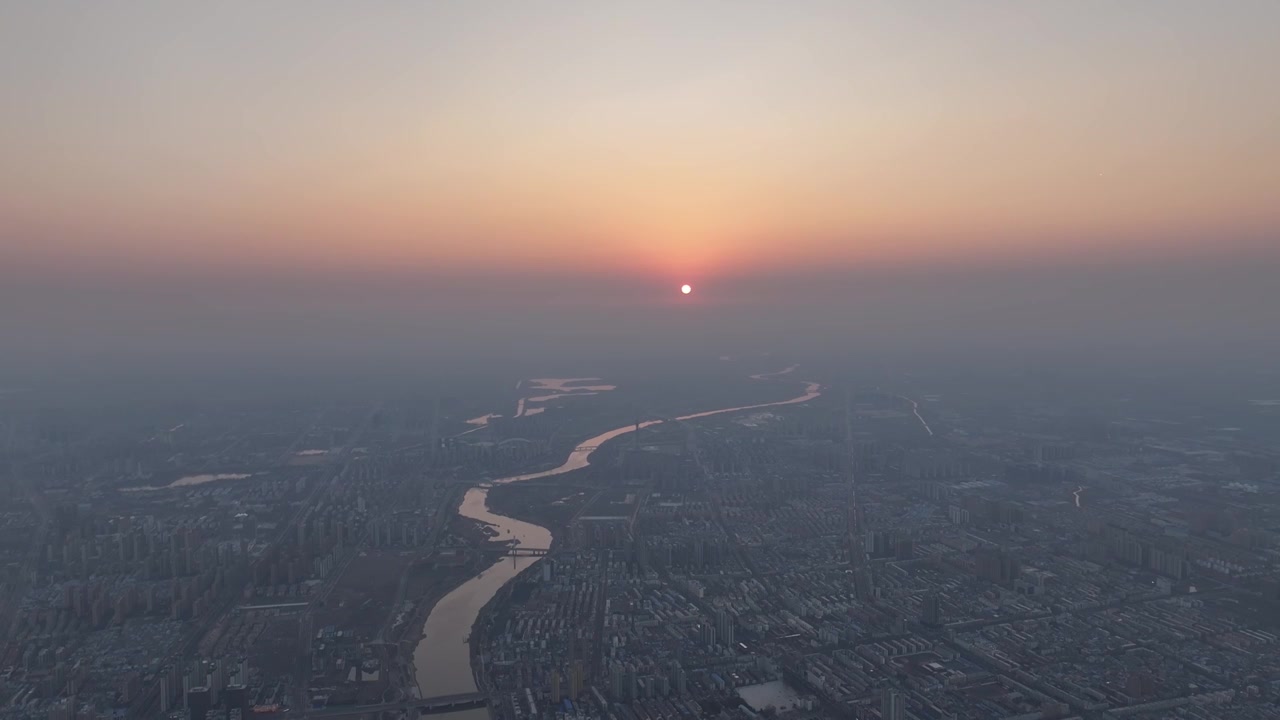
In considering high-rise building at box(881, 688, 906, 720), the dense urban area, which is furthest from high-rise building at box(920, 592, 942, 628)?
high-rise building at box(881, 688, 906, 720)

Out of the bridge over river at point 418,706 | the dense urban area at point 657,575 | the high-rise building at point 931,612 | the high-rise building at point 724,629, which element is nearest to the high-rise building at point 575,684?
the dense urban area at point 657,575

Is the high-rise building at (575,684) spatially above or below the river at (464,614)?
above

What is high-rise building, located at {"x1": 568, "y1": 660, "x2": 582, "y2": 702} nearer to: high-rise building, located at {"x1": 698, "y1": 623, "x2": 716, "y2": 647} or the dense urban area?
the dense urban area

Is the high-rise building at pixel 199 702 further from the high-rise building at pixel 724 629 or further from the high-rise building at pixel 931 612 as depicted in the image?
the high-rise building at pixel 931 612

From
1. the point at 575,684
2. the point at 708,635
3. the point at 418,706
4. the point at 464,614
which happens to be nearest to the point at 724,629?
the point at 708,635

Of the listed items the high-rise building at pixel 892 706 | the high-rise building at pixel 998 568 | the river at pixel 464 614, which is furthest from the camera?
the high-rise building at pixel 998 568

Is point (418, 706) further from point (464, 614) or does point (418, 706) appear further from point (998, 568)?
point (998, 568)

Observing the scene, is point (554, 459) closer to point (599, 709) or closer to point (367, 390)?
point (599, 709)

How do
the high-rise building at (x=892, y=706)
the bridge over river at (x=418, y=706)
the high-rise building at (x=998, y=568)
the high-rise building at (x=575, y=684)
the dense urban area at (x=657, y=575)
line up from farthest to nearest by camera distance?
1. the high-rise building at (x=998, y=568)
2. the dense urban area at (x=657, y=575)
3. the high-rise building at (x=575, y=684)
4. the bridge over river at (x=418, y=706)
5. the high-rise building at (x=892, y=706)
